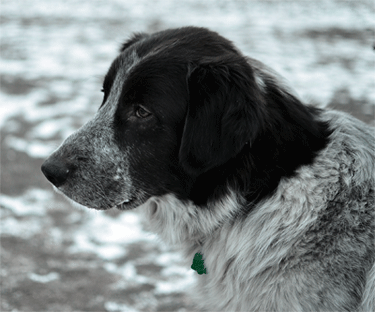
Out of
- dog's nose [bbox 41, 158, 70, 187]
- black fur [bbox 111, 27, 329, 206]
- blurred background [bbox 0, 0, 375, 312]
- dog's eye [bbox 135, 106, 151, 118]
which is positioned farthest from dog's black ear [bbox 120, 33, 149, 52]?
dog's nose [bbox 41, 158, 70, 187]

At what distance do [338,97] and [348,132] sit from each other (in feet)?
17.3

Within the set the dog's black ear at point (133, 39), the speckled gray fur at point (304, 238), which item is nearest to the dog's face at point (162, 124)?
the speckled gray fur at point (304, 238)

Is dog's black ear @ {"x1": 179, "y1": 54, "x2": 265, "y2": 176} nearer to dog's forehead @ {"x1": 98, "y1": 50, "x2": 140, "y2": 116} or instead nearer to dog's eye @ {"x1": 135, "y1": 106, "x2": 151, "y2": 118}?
dog's eye @ {"x1": 135, "y1": 106, "x2": 151, "y2": 118}

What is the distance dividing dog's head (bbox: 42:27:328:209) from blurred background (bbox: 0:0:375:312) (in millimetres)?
458

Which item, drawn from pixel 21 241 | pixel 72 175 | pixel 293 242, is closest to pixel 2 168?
pixel 21 241

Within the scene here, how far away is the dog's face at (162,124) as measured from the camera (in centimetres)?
229

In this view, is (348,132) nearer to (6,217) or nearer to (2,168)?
(6,217)

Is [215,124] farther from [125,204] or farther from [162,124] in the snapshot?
[125,204]

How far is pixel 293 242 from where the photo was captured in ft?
7.36

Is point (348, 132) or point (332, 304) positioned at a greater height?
point (348, 132)

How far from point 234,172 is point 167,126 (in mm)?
452

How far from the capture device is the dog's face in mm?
2293

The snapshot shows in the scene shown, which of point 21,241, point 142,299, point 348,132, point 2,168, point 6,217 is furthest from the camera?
point 2,168

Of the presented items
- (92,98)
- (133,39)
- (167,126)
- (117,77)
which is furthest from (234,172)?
(92,98)
